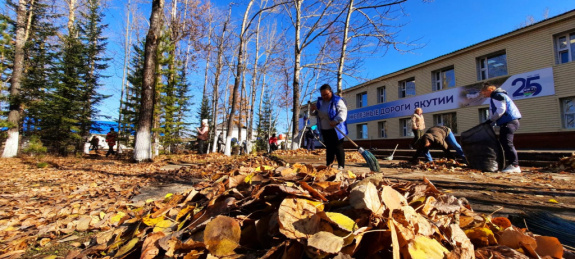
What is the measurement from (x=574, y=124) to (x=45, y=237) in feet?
54.7

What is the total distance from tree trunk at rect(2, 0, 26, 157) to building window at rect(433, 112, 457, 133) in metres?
22.6

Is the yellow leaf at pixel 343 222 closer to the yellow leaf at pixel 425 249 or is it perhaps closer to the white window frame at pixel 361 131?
the yellow leaf at pixel 425 249

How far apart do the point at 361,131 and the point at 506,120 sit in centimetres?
1767

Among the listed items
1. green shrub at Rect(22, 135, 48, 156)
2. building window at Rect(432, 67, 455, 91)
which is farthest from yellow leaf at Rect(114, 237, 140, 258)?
building window at Rect(432, 67, 455, 91)

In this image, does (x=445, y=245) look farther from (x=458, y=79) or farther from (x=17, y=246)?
(x=458, y=79)

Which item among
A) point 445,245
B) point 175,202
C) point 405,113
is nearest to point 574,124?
point 405,113

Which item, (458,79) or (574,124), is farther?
(458,79)

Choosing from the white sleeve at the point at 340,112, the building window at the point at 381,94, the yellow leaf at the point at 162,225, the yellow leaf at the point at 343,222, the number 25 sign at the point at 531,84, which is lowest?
the yellow leaf at the point at 162,225

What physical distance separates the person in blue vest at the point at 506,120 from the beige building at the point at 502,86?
9447mm

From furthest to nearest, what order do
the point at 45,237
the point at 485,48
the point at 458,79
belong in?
1. the point at 458,79
2. the point at 485,48
3. the point at 45,237

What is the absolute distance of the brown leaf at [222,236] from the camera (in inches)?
34.8

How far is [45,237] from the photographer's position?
1757mm

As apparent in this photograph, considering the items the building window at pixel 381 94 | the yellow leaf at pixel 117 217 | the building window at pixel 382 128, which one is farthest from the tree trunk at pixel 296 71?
the yellow leaf at pixel 117 217

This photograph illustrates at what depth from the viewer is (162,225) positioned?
4.05ft
